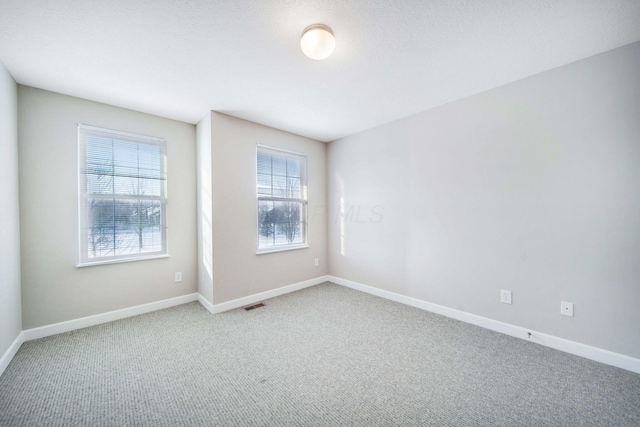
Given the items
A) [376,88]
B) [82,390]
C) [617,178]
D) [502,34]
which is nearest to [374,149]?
[376,88]

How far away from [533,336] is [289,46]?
10.7 ft

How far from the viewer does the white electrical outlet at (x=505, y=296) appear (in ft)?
8.21

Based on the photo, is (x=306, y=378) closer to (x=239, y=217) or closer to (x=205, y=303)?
(x=205, y=303)

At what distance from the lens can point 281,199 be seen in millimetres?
3896

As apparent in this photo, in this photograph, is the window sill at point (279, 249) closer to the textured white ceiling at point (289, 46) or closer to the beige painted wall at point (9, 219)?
the textured white ceiling at point (289, 46)

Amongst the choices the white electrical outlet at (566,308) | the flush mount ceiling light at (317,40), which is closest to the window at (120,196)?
the flush mount ceiling light at (317,40)

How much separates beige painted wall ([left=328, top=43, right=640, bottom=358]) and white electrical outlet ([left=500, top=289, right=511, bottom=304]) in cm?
4

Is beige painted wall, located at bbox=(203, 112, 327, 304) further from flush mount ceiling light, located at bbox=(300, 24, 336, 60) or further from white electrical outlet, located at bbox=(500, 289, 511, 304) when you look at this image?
white electrical outlet, located at bbox=(500, 289, 511, 304)

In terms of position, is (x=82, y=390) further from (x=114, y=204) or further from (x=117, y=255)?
(x=114, y=204)

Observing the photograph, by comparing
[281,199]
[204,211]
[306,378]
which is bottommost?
[306,378]

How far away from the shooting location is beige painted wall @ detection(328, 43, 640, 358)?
1.98m

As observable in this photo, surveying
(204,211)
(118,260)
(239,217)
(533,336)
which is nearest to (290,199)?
(239,217)

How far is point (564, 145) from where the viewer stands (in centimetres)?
221

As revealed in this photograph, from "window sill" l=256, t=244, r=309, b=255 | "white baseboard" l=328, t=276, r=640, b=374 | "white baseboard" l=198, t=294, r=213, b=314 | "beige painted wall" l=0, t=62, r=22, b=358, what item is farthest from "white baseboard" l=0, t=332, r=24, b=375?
"white baseboard" l=328, t=276, r=640, b=374
